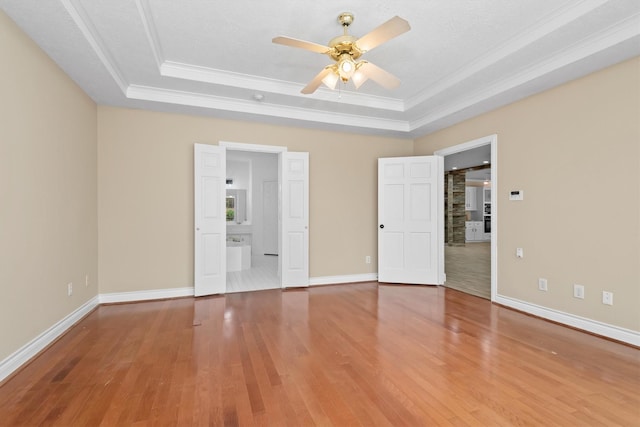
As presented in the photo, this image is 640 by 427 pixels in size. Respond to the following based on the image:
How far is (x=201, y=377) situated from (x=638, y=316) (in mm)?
3752

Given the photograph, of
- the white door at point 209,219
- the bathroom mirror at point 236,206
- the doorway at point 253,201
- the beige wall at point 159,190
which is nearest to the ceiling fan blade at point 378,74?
the beige wall at point 159,190

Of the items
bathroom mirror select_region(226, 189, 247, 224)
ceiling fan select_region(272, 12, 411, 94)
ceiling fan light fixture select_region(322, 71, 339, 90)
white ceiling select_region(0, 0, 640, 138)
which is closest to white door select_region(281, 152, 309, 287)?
white ceiling select_region(0, 0, 640, 138)

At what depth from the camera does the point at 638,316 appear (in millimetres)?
2746

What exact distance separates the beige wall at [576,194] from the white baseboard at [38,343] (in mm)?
5007

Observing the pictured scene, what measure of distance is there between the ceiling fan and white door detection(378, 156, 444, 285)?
242cm

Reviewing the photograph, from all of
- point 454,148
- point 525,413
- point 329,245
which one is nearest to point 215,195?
point 329,245

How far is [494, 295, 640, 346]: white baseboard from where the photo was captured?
2.80 m

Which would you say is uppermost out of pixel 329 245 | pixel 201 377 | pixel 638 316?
pixel 329 245

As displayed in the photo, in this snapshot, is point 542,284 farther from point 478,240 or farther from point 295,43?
point 478,240

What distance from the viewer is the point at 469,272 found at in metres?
6.06

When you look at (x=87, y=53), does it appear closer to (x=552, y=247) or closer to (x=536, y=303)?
(x=552, y=247)

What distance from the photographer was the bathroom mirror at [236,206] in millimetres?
8234

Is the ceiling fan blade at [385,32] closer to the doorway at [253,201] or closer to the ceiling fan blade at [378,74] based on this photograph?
the ceiling fan blade at [378,74]

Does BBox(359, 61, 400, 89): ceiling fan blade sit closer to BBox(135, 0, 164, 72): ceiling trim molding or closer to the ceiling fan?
the ceiling fan
